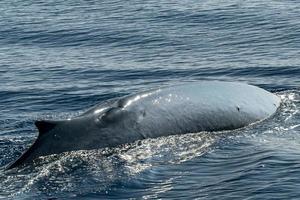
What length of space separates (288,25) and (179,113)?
13458 mm

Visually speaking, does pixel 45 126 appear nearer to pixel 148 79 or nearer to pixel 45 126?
pixel 45 126

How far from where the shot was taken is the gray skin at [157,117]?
37.8 ft

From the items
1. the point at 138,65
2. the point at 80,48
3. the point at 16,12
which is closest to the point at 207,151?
the point at 138,65

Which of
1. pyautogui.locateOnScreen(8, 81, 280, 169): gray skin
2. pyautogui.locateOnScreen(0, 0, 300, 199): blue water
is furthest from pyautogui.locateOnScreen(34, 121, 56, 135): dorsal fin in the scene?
pyautogui.locateOnScreen(0, 0, 300, 199): blue water

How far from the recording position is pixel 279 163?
38.3 feet

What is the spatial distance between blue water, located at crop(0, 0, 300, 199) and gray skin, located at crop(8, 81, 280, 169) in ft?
0.46

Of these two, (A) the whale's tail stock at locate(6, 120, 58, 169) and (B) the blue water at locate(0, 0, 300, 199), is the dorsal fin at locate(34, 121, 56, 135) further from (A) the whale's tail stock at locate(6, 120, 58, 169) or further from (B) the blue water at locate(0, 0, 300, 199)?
(B) the blue water at locate(0, 0, 300, 199)

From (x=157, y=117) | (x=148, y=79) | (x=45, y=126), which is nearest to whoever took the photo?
(x=45, y=126)

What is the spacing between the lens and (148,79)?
1948 cm

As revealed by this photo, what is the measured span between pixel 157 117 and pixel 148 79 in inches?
279

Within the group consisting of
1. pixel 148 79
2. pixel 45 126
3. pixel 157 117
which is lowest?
pixel 148 79

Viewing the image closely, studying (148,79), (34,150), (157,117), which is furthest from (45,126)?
(148,79)

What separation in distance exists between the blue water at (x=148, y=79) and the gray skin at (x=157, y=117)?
14cm

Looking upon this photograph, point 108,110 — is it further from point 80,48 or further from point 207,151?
point 80,48
